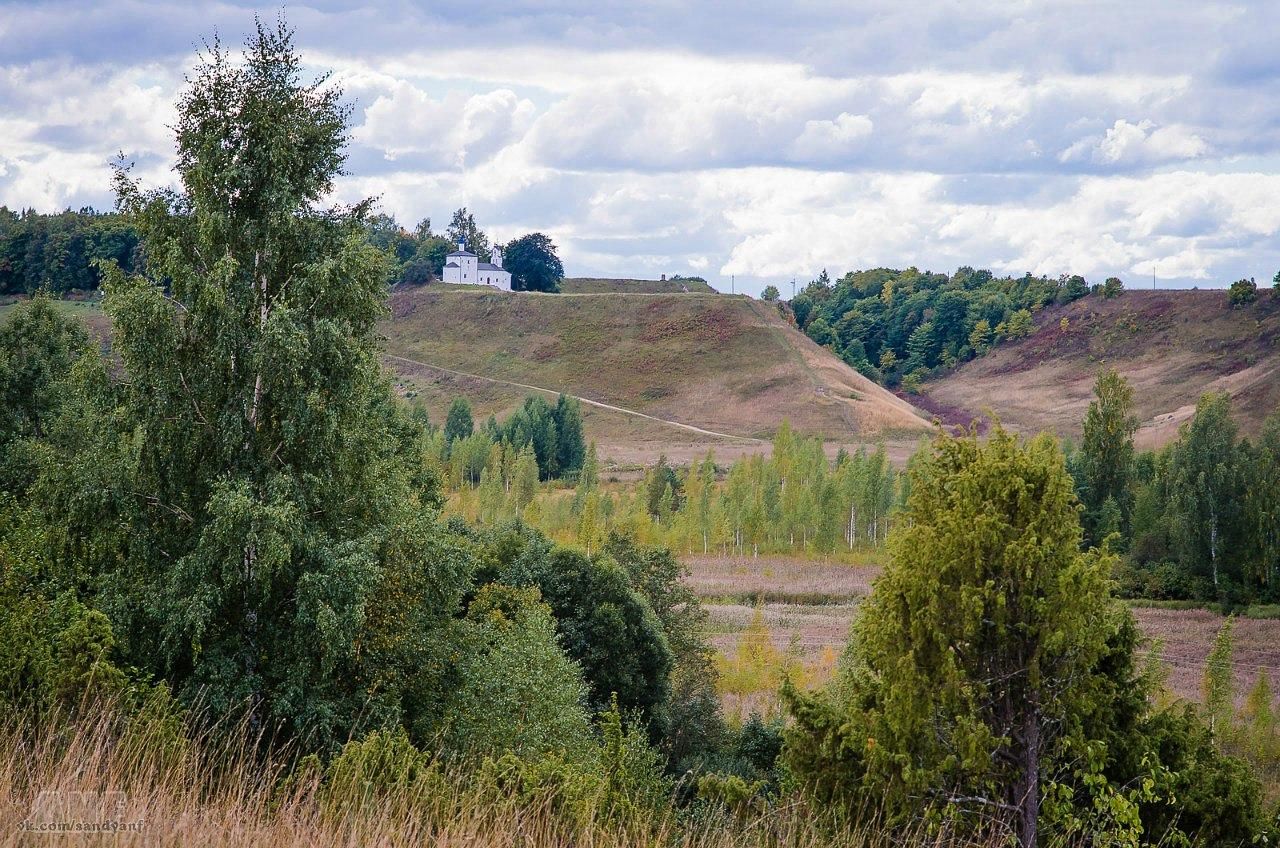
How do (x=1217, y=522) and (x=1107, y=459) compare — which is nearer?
(x=1217, y=522)

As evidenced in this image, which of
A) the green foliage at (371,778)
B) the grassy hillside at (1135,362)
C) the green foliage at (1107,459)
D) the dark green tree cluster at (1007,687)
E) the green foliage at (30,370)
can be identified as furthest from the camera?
the grassy hillside at (1135,362)

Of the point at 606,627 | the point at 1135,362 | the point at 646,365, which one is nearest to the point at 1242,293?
the point at 1135,362

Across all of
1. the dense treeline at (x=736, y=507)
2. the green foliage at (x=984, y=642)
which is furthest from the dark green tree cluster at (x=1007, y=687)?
the dense treeline at (x=736, y=507)

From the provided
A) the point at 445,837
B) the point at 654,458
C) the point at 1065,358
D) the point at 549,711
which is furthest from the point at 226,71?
the point at 1065,358

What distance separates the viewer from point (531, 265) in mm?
190750

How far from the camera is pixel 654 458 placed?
382ft

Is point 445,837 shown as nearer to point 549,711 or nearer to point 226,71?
point 549,711

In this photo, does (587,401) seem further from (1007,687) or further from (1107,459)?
(1007,687)

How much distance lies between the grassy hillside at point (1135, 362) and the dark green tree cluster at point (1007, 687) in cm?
11586

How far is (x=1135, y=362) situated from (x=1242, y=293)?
2137cm

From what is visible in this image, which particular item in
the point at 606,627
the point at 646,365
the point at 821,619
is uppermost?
the point at 646,365

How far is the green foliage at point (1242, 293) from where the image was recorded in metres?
164

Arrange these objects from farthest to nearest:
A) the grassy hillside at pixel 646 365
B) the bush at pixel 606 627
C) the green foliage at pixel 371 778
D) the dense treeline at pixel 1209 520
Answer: the grassy hillside at pixel 646 365, the dense treeline at pixel 1209 520, the bush at pixel 606 627, the green foliage at pixel 371 778

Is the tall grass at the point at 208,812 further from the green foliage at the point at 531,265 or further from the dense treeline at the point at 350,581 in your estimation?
the green foliage at the point at 531,265
